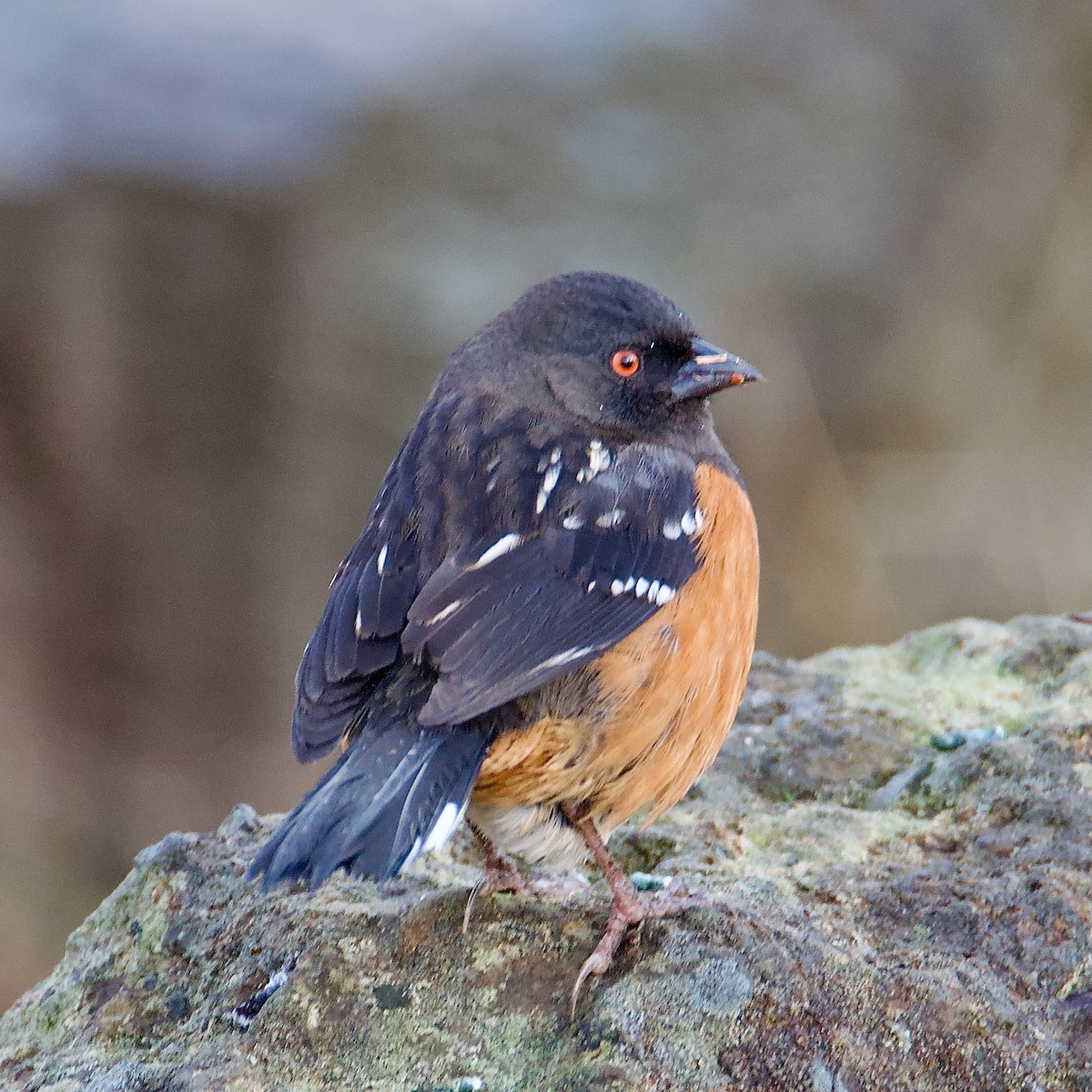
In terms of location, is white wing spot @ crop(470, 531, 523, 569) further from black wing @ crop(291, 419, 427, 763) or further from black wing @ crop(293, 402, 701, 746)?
black wing @ crop(291, 419, 427, 763)

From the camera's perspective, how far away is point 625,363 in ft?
10.9

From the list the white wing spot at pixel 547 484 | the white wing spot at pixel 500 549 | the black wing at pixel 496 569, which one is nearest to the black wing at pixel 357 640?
the black wing at pixel 496 569

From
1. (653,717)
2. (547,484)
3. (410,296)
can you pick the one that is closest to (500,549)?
(547,484)

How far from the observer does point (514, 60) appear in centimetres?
738

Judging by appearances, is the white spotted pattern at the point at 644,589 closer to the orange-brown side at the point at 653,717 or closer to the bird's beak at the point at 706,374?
the orange-brown side at the point at 653,717

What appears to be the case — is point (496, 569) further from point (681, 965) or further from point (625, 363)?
point (681, 965)

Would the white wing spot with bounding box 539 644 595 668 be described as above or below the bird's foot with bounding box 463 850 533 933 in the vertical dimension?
above

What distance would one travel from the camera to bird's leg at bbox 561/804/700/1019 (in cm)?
259

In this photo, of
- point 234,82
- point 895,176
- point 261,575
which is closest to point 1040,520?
point 895,176

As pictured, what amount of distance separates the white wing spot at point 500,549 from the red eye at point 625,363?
24.0 inches

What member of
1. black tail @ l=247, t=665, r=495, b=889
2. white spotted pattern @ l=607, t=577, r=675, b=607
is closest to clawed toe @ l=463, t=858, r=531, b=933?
black tail @ l=247, t=665, r=495, b=889

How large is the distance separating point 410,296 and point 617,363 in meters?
3.50

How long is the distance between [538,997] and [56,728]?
4663mm

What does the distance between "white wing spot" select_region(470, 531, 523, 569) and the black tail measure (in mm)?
286
